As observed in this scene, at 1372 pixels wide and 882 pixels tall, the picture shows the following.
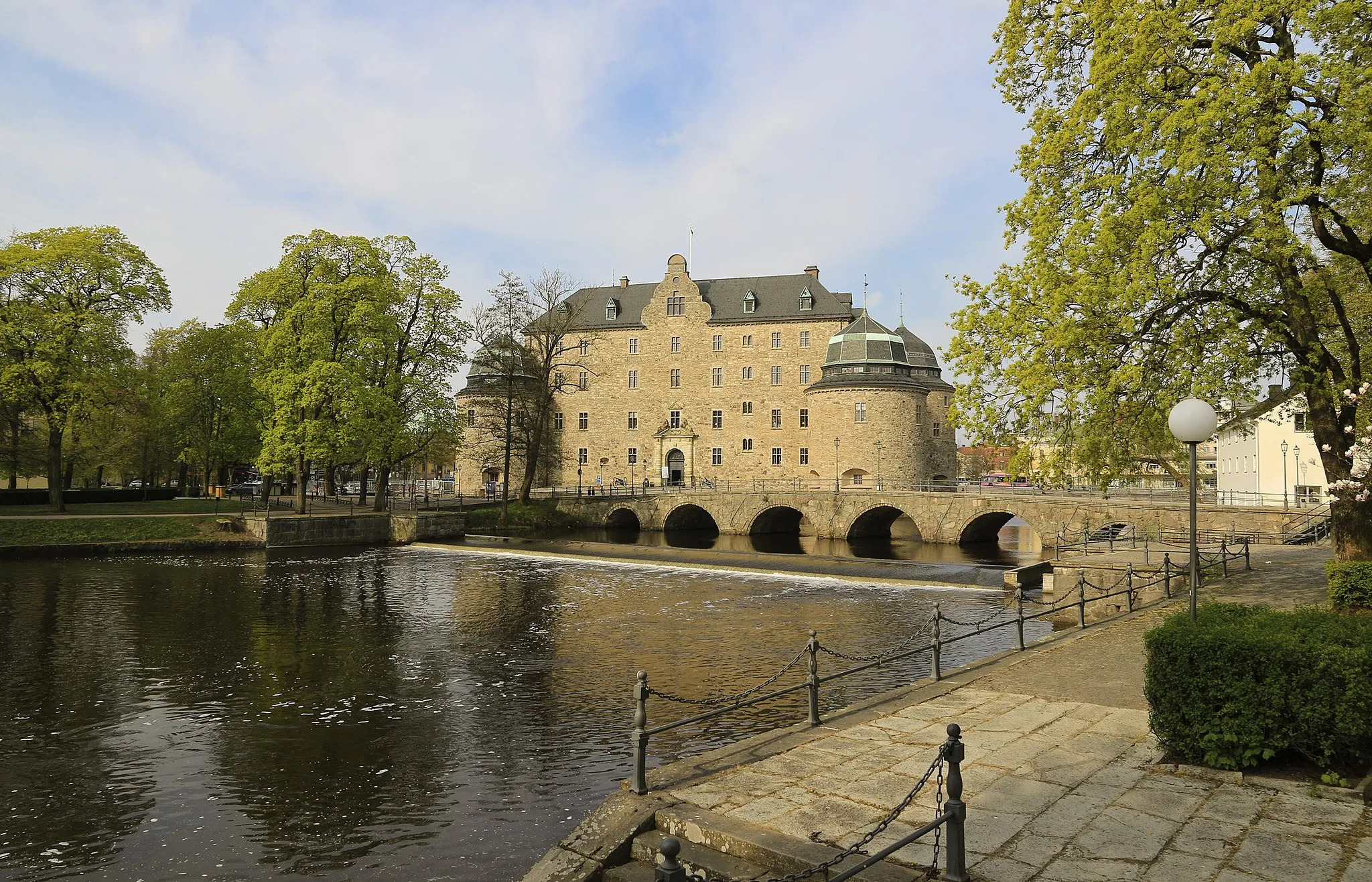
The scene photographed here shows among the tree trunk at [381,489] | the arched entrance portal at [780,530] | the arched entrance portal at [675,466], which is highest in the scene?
the arched entrance portal at [675,466]

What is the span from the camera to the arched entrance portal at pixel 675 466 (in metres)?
64.5

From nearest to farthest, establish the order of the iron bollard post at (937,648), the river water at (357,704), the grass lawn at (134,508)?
the river water at (357,704) < the iron bollard post at (937,648) < the grass lawn at (134,508)

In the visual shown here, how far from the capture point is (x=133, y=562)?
30.3m

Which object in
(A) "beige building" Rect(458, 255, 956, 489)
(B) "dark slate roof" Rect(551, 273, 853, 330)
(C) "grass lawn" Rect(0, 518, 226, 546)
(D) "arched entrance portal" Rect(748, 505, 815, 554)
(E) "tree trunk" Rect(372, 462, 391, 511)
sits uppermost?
(B) "dark slate roof" Rect(551, 273, 853, 330)

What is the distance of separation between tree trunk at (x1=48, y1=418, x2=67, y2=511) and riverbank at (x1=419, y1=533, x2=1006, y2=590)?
16.9 metres

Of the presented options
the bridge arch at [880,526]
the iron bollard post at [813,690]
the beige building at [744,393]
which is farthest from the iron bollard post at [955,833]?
the beige building at [744,393]

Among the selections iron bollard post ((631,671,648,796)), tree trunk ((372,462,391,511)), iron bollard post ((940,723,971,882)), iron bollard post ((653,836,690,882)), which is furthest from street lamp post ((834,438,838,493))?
iron bollard post ((653,836,690,882))

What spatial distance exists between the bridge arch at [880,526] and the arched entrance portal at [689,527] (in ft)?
27.8

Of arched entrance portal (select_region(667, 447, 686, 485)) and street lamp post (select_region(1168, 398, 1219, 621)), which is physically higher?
arched entrance portal (select_region(667, 447, 686, 485))

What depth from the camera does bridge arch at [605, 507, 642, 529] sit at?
177 ft

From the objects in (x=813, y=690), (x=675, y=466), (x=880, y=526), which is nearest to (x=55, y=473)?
(x=675, y=466)

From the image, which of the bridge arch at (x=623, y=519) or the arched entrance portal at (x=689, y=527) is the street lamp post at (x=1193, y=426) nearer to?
the arched entrance portal at (x=689, y=527)

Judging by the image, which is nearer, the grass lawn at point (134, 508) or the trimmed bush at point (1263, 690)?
the trimmed bush at point (1263, 690)

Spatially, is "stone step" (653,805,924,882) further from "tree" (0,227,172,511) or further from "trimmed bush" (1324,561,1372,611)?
"tree" (0,227,172,511)
